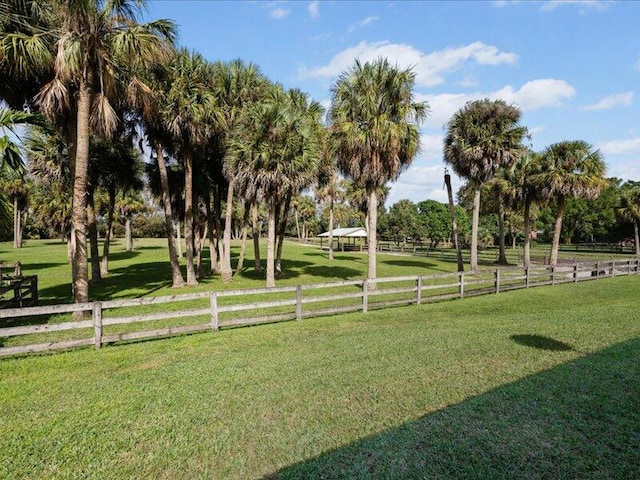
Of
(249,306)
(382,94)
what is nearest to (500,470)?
(249,306)

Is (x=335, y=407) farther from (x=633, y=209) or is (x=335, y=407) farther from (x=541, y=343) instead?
(x=633, y=209)

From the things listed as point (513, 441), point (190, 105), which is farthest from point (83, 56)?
point (513, 441)

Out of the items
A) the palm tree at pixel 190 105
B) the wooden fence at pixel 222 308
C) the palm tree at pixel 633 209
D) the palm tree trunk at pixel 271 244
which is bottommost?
the wooden fence at pixel 222 308

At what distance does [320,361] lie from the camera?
6.35 m

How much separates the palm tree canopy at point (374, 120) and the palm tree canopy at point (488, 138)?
23.7ft

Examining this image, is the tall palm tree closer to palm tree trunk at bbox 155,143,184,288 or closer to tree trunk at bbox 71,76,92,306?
tree trunk at bbox 71,76,92,306

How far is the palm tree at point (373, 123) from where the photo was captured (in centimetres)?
1515

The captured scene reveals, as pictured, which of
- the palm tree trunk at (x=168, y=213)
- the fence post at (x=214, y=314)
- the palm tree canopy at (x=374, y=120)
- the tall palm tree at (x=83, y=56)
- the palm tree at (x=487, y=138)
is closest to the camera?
the fence post at (x=214, y=314)

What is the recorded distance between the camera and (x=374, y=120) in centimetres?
1513

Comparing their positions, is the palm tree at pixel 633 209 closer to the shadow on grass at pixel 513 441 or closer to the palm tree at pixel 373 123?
the palm tree at pixel 373 123

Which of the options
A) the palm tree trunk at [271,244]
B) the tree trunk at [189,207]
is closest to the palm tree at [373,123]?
the palm tree trunk at [271,244]

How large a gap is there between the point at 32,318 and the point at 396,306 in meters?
11.3

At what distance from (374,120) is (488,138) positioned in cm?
982

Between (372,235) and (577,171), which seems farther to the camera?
(577,171)
